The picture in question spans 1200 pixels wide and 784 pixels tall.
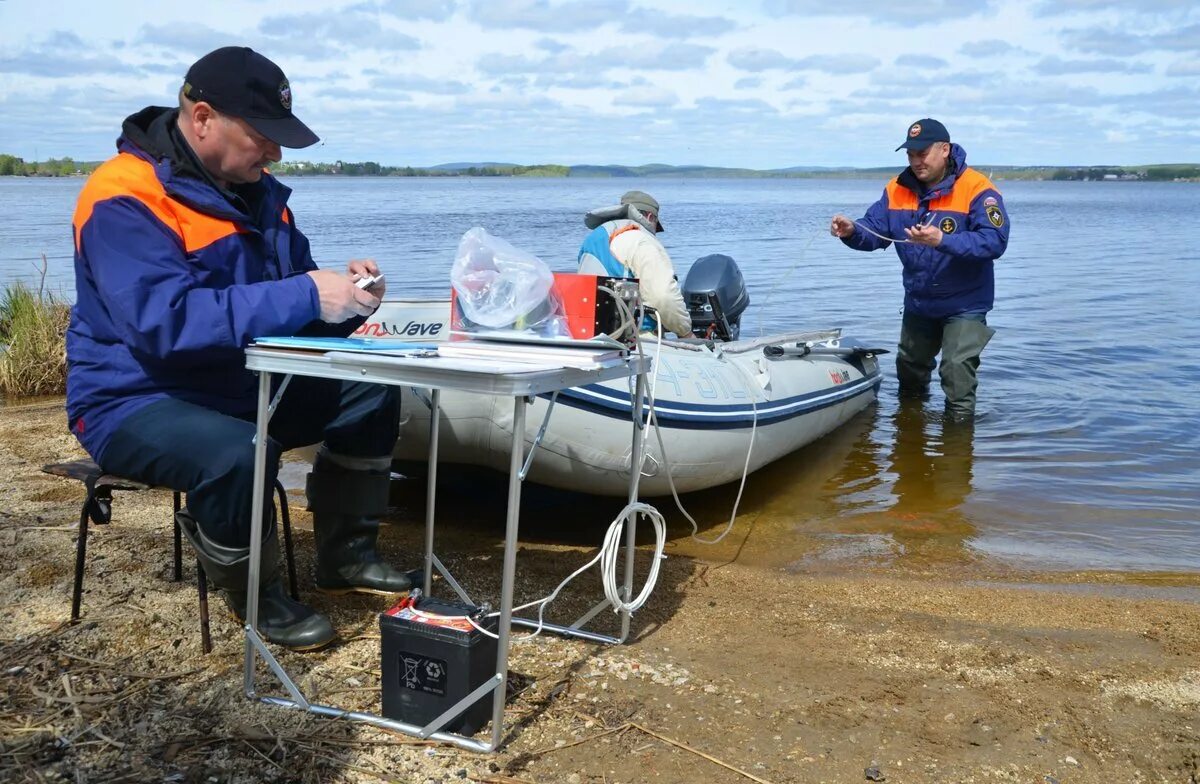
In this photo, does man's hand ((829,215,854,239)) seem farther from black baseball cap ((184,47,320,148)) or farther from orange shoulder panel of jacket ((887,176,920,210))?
black baseball cap ((184,47,320,148))

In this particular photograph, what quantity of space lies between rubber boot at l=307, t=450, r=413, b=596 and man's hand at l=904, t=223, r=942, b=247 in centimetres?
402

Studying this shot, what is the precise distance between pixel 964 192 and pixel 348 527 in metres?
4.77

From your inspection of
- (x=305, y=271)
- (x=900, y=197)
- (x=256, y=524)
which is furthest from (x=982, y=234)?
(x=256, y=524)

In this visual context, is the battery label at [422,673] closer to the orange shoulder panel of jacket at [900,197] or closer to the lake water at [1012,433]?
the lake water at [1012,433]

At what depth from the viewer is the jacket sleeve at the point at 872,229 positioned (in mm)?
6941

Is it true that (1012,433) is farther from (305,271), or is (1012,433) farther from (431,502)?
(305,271)

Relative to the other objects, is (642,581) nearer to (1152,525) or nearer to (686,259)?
(1152,525)

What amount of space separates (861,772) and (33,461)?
15.6 ft

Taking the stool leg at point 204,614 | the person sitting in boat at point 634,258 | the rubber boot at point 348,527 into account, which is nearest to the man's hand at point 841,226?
the person sitting in boat at point 634,258

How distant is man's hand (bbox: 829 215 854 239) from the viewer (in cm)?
666

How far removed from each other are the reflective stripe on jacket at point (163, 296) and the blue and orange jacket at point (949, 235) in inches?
187

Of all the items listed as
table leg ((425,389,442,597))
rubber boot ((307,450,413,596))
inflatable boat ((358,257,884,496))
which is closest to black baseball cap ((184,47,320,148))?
inflatable boat ((358,257,884,496))

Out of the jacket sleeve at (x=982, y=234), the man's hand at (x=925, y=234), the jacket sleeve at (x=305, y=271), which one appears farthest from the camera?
the jacket sleeve at (x=982, y=234)

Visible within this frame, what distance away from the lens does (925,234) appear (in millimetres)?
6340
